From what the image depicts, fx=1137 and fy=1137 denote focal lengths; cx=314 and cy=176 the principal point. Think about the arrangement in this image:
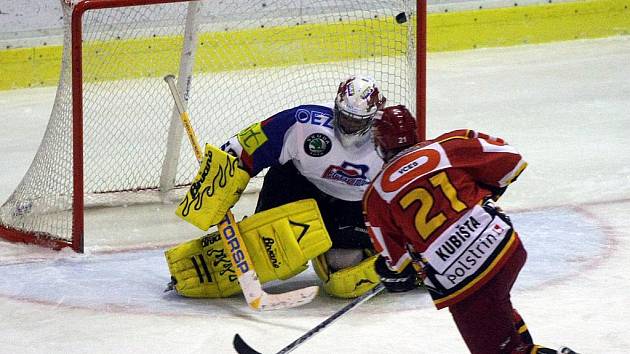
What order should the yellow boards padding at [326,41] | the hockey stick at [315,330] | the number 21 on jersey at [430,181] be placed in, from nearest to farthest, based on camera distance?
the number 21 on jersey at [430,181]
the hockey stick at [315,330]
the yellow boards padding at [326,41]

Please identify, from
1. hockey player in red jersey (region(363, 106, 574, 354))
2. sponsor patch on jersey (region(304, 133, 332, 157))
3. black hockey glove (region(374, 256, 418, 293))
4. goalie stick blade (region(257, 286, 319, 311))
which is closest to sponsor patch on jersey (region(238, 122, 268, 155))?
sponsor patch on jersey (region(304, 133, 332, 157))

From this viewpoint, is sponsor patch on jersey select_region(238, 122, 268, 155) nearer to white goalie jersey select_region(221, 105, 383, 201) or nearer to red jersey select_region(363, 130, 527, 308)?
white goalie jersey select_region(221, 105, 383, 201)

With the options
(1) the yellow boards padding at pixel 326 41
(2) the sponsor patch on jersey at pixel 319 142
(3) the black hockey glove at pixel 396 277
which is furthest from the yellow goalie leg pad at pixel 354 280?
(1) the yellow boards padding at pixel 326 41

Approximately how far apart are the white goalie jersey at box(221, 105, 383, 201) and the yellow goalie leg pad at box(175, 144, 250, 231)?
41 millimetres

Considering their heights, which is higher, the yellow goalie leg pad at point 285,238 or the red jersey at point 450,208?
the red jersey at point 450,208

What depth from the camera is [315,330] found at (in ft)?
9.67

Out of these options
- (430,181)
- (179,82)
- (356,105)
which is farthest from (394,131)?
(179,82)

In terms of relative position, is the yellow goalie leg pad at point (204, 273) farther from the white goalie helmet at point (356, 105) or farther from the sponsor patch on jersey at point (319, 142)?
the white goalie helmet at point (356, 105)

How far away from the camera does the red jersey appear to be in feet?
8.11

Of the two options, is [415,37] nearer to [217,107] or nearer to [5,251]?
[217,107]

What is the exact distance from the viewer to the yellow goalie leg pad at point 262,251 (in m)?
3.50

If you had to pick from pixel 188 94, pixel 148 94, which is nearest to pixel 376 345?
pixel 188 94

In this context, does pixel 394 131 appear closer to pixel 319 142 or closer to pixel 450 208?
pixel 450 208

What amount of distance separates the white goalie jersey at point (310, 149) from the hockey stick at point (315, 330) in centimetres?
59
